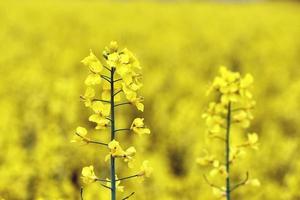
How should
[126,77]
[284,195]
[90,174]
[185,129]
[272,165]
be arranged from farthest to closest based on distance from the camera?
[185,129] → [272,165] → [284,195] → [90,174] → [126,77]

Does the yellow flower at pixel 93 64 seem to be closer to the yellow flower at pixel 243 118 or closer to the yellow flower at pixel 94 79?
the yellow flower at pixel 94 79

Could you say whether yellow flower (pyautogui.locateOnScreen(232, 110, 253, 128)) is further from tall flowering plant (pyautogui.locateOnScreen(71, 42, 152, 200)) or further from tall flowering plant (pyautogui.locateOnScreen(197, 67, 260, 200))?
tall flowering plant (pyautogui.locateOnScreen(71, 42, 152, 200))

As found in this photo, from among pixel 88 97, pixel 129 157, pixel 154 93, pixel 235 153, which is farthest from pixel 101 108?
pixel 154 93

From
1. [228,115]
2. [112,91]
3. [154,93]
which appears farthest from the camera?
[154,93]

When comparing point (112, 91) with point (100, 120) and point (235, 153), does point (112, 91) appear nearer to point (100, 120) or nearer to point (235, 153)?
point (100, 120)

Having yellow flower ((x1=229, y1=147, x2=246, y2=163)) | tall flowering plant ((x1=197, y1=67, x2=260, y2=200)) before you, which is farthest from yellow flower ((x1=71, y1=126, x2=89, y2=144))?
yellow flower ((x1=229, y1=147, x2=246, y2=163))

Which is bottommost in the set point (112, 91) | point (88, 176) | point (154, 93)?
point (88, 176)

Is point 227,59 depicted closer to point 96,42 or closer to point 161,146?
point 96,42

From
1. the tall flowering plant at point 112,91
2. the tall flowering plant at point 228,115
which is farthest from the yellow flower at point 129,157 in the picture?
the tall flowering plant at point 228,115

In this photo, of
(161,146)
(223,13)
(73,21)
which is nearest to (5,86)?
(161,146)

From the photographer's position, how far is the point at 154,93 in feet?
28.3

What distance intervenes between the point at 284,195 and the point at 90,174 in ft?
7.85

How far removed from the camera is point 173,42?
502 inches

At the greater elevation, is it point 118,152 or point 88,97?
point 88,97
